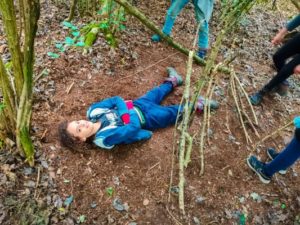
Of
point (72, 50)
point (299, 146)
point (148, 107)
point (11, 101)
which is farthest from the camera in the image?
point (72, 50)

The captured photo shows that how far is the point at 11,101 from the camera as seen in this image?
2.80 metres

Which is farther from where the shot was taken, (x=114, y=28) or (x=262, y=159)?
(x=114, y=28)

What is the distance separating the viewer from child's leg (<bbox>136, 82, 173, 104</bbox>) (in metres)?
4.11

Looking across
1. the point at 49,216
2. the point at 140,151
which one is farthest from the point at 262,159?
the point at 49,216

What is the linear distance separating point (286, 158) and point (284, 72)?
1412mm

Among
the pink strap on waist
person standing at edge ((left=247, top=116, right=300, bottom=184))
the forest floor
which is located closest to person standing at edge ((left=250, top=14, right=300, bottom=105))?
the forest floor

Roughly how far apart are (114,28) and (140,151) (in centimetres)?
208

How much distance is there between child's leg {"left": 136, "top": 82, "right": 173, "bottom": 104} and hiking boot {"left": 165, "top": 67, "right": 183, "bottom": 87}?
2.5 inches

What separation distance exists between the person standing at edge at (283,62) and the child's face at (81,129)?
2509mm

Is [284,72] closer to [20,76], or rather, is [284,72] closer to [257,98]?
[257,98]

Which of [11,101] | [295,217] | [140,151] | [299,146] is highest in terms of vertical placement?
[299,146]

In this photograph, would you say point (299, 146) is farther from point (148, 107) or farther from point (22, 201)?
point (22, 201)

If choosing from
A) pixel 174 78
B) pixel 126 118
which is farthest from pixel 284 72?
pixel 126 118

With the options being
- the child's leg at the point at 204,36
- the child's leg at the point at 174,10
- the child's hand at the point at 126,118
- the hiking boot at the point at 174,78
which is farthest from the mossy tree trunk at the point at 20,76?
the child's leg at the point at 204,36
